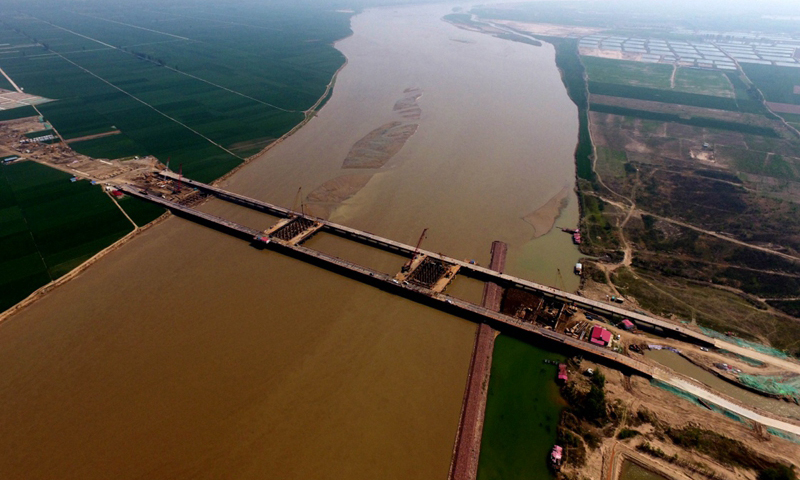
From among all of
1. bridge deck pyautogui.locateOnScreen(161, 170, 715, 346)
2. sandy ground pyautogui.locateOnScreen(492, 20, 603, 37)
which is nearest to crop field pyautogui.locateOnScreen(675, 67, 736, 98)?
sandy ground pyautogui.locateOnScreen(492, 20, 603, 37)

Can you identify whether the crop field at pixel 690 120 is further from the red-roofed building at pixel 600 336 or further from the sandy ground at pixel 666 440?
the sandy ground at pixel 666 440

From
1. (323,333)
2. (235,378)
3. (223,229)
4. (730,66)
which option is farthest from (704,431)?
(730,66)

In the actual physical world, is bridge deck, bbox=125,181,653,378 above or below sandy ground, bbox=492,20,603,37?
below

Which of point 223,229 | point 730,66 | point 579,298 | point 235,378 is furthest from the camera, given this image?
point 730,66

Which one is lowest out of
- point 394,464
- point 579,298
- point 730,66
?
point 394,464

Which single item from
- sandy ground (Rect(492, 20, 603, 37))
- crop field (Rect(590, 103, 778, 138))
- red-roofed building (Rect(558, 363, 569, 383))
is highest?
sandy ground (Rect(492, 20, 603, 37))

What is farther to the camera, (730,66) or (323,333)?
(730,66)

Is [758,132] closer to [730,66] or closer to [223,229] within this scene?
[730,66]

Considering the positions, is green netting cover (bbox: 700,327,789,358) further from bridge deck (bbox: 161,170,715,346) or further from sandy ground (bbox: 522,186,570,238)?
sandy ground (bbox: 522,186,570,238)
